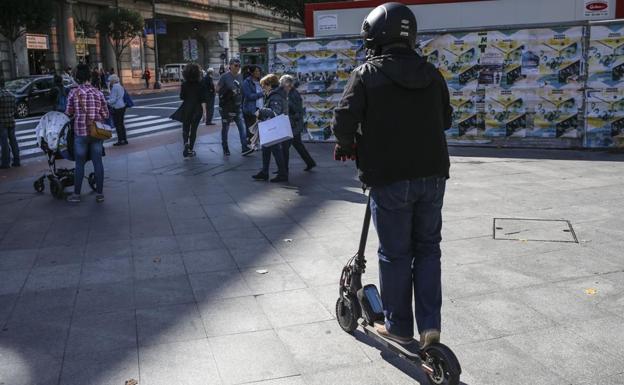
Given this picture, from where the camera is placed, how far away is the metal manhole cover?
19.8ft

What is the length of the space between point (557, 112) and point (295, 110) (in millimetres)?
5247

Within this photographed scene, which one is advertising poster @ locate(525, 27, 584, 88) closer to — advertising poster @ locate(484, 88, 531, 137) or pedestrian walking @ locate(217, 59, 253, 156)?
advertising poster @ locate(484, 88, 531, 137)

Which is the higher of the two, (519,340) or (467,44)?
(467,44)

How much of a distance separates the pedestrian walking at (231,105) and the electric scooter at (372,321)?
861 centimetres

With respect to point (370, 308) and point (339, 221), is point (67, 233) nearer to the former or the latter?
point (339, 221)

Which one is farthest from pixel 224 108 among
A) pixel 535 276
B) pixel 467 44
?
pixel 535 276

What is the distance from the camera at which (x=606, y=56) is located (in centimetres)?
1116

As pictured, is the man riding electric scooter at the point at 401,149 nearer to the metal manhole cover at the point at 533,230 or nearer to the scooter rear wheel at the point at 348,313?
the scooter rear wheel at the point at 348,313

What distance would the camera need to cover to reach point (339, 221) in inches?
272

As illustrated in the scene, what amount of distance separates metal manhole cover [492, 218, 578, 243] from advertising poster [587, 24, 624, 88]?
585 centimetres

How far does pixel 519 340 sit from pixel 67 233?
16.2 feet

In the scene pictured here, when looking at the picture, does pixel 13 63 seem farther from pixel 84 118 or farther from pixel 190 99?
pixel 84 118

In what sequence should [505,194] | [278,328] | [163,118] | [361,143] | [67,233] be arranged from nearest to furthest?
[361,143] < [278,328] < [67,233] < [505,194] < [163,118]

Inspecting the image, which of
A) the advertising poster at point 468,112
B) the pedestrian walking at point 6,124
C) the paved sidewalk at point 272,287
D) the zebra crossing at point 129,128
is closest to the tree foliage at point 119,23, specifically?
the zebra crossing at point 129,128
